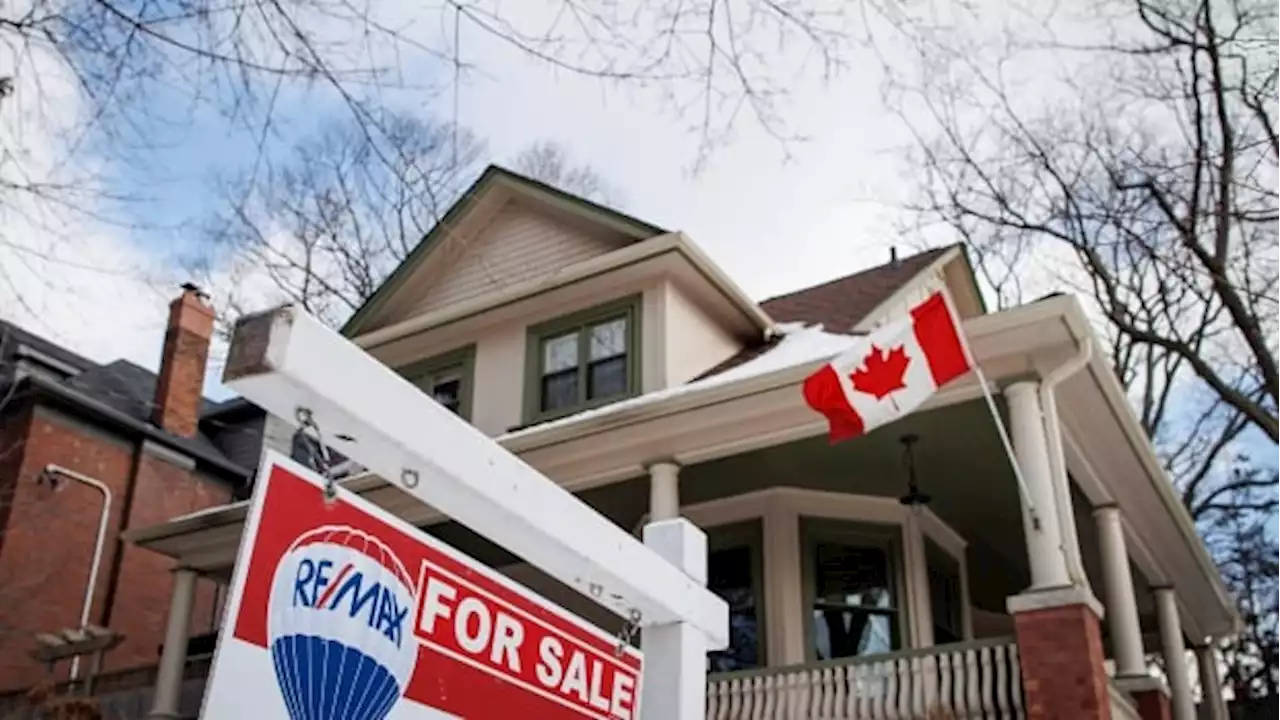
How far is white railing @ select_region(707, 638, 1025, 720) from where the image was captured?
23.6ft

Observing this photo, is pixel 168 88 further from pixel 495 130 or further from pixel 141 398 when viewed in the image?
pixel 141 398

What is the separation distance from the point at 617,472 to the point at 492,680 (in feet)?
23.3

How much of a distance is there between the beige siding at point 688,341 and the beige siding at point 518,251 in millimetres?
1244

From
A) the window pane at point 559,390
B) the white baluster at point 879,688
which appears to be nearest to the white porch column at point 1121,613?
the white baluster at point 879,688

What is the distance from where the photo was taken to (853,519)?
980 cm

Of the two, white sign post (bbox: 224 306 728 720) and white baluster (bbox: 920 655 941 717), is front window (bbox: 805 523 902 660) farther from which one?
white sign post (bbox: 224 306 728 720)

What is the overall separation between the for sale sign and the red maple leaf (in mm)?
4573

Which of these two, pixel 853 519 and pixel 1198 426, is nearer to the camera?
pixel 853 519

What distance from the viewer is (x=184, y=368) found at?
17.7 metres

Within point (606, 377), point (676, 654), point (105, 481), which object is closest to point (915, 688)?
point (606, 377)

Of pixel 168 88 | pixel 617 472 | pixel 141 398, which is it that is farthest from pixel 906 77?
pixel 141 398

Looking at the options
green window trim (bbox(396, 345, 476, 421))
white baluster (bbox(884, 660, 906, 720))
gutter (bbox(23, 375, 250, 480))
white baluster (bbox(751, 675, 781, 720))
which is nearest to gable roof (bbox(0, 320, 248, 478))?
gutter (bbox(23, 375, 250, 480))

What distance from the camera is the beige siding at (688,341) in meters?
10.9

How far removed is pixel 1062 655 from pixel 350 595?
19.3 feet
